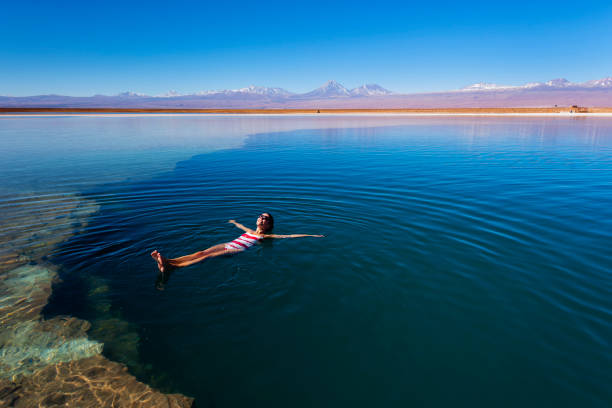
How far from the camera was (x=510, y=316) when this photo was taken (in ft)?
20.8

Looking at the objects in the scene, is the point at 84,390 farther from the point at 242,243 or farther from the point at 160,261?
the point at 242,243

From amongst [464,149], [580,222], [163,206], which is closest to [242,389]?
[163,206]

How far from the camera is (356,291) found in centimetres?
725

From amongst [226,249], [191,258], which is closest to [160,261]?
[191,258]

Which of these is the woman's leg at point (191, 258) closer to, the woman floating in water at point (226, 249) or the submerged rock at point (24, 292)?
the woman floating in water at point (226, 249)

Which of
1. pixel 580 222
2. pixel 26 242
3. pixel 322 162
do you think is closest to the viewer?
pixel 26 242

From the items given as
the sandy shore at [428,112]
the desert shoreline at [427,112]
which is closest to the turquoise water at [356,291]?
the desert shoreline at [427,112]

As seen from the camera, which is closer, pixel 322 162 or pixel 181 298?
pixel 181 298

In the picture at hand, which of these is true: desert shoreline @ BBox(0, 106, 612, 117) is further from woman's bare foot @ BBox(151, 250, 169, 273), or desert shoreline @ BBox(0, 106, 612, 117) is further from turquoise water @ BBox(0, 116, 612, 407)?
woman's bare foot @ BBox(151, 250, 169, 273)

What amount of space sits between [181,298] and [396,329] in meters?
4.19

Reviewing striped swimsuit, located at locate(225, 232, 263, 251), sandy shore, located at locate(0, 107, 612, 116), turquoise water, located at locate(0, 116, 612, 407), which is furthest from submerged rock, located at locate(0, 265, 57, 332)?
sandy shore, located at locate(0, 107, 612, 116)

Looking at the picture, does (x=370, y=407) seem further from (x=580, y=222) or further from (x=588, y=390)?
(x=580, y=222)

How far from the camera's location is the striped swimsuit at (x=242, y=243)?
8.54 metres

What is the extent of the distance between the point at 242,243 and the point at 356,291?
314 cm
